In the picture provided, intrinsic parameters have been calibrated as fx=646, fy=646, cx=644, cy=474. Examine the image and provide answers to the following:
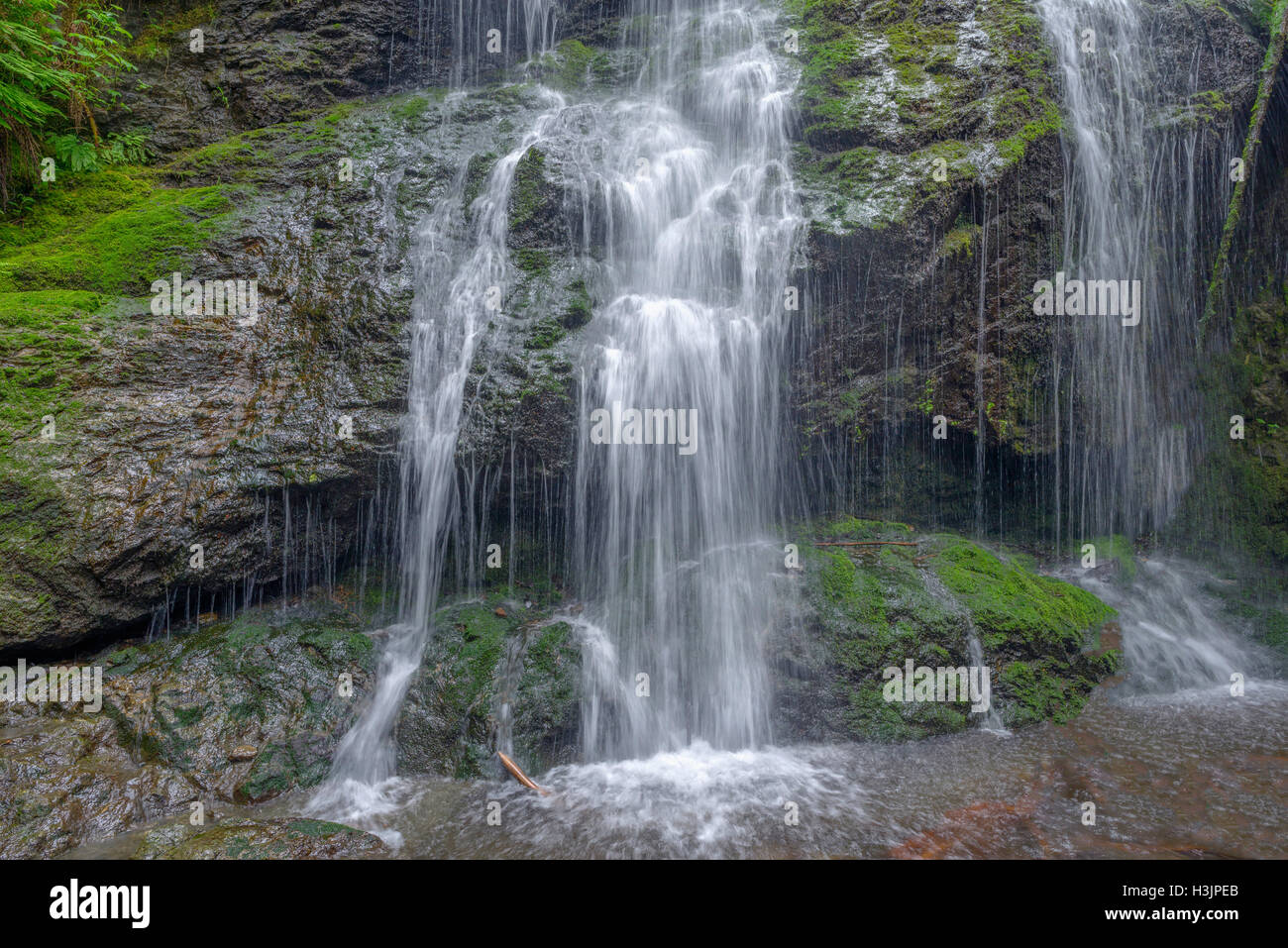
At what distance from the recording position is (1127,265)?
28.2ft

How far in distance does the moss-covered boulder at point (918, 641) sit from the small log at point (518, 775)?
7.24ft

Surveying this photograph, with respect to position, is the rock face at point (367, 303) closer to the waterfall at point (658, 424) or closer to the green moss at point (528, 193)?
the green moss at point (528, 193)

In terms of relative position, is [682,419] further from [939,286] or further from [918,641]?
[939,286]

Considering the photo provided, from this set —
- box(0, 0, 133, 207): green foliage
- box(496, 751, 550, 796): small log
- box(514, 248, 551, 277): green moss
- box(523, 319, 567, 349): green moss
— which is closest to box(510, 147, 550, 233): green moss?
box(514, 248, 551, 277): green moss

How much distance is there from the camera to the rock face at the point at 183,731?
470 centimetres

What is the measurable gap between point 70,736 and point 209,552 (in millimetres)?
1741

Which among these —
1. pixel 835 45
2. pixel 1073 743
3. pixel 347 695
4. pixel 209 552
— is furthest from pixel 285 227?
pixel 1073 743

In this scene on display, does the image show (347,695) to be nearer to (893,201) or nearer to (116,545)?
(116,545)

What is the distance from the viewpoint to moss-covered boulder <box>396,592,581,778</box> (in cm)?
567

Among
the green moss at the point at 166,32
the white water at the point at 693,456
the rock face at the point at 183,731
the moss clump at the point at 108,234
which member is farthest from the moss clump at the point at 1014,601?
the green moss at the point at 166,32

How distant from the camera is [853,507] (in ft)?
26.4

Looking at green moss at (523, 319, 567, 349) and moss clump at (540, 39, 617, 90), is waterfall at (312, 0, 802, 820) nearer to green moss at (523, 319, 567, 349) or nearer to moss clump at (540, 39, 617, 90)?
green moss at (523, 319, 567, 349)

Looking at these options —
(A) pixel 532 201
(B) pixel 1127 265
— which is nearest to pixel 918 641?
(B) pixel 1127 265

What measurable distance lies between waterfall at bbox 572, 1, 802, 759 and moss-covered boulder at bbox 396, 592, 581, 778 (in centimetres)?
26
